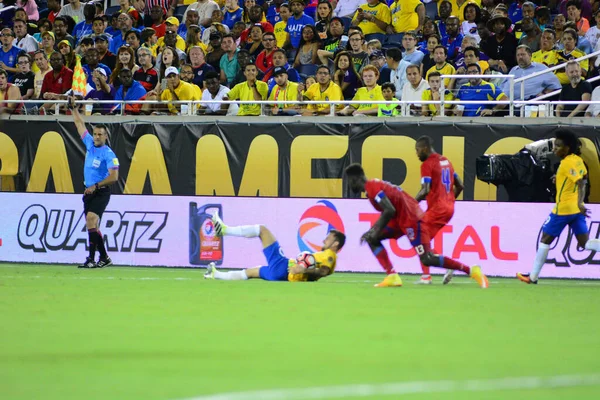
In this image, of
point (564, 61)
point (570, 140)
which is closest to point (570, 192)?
point (570, 140)

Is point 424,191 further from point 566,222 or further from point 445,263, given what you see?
point 566,222

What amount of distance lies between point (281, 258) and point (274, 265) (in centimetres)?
14

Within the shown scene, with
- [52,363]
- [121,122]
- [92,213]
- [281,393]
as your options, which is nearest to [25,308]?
[52,363]

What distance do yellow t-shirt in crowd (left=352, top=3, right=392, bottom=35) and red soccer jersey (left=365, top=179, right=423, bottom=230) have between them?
1064 cm

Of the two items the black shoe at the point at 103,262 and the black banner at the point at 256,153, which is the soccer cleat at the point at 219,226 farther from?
the black banner at the point at 256,153

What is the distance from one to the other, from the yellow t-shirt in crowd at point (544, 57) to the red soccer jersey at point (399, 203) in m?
7.79

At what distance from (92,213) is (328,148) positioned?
5.00 meters

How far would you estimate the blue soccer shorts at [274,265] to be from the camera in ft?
49.3

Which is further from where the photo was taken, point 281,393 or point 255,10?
point 255,10

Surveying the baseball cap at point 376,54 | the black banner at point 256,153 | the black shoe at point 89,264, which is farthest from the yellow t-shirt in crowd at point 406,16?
the black shoe at point 89,264

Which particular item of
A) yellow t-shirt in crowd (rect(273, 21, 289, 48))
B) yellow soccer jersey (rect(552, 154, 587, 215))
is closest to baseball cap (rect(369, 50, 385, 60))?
yellow t-shirt in crowd (rect(273, 21, 289, 48))

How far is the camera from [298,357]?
26.8 feet

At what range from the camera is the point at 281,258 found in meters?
15.1

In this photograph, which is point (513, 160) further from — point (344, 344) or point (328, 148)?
point (344, 344)
